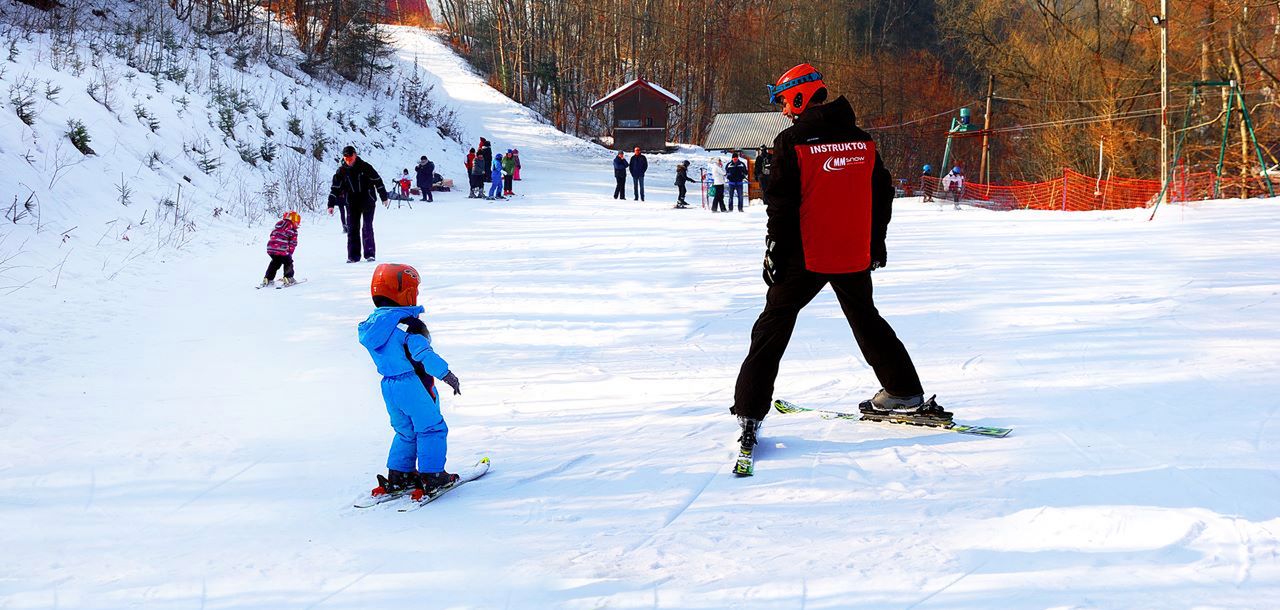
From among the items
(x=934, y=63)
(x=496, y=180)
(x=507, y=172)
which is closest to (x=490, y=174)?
(x=507, y=172)

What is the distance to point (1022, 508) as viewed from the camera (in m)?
3.44

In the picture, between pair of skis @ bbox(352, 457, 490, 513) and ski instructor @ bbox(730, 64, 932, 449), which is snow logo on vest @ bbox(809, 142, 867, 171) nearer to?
ski instructor @ bbox(730, 64, 932, 449)

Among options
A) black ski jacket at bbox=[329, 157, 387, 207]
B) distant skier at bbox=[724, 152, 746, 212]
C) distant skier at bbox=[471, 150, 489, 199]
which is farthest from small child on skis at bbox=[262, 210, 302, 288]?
distant skier at bbox=[471, 150, 489, 199]

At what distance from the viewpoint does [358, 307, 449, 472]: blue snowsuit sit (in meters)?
3.87

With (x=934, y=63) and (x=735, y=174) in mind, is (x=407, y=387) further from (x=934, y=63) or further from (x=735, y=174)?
(x=934, y=63)

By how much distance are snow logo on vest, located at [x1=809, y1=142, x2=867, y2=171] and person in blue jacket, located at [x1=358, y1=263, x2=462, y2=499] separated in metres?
1.81

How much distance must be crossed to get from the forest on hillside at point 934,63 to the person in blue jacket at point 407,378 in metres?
24.2

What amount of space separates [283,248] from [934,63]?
42.6 m

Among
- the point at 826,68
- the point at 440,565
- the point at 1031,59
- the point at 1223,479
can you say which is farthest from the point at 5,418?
the point at 826,68

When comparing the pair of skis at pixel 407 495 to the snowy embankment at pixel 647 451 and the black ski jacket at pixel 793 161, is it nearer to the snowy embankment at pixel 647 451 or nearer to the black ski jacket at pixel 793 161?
the snowy embankment at pixel 647 451

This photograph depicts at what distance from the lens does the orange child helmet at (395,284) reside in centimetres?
390

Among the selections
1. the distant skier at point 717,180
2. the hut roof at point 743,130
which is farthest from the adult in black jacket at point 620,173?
the hut roof at point 743,130

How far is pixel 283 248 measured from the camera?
31.9 ft

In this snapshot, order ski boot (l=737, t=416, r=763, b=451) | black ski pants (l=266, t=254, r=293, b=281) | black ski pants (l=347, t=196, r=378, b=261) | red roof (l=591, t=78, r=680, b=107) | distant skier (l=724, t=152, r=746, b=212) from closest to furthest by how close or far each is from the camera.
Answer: ski boot (l=737, t=416, r=763, b=451) → black ski pants (l=266, t=254, r=293, b=281) → black ski pants (l=347, t=196, r=378, b=261) → distant skier (l=724, t=152, r=746, b=212) → red roof (l=591, t=78, r=680, b=107)
